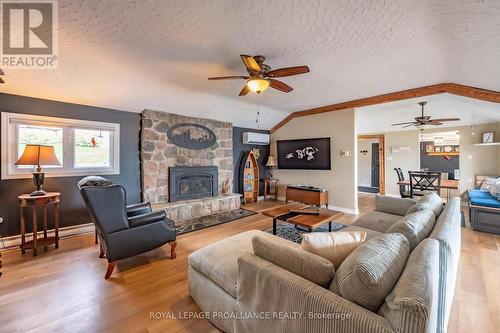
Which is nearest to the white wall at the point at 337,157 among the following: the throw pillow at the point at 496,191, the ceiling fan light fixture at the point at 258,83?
the throw pillow at the point at 496,191

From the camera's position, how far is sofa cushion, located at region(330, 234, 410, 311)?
94cm

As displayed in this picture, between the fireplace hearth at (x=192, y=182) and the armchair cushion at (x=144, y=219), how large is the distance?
1961mm

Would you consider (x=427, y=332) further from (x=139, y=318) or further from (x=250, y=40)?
(x=250, y=40)

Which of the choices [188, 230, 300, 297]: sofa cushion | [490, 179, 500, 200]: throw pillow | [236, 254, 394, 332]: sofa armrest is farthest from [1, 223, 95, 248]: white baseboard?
[490, 179, 500, 200]: throw pillow

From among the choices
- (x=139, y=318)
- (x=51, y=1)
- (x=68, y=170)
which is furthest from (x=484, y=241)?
(x=68, y=170)

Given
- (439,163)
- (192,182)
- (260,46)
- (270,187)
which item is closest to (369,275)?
(260,46)

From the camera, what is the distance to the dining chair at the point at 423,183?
4.57 m

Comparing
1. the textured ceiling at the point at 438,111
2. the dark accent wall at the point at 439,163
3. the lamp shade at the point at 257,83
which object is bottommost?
the dark accent wall at the point at 439,163

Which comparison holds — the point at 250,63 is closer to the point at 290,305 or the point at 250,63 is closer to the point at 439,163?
the point at 290,305

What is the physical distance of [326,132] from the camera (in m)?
5.29

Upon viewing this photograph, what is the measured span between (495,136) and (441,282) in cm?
650

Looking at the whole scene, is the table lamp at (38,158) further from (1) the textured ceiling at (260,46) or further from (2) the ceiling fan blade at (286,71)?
(2) the ceiling fan blade at (286,71)

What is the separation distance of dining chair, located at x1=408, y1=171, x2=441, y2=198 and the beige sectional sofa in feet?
11.9

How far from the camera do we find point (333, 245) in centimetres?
131
